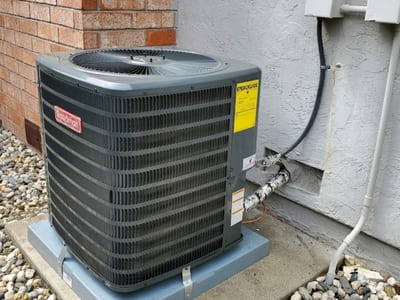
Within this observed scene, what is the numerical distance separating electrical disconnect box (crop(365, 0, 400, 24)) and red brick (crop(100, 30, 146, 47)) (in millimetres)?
1324

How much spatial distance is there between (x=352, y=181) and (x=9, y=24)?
8.63ft

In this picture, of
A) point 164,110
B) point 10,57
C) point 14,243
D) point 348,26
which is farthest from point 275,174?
point 10,57

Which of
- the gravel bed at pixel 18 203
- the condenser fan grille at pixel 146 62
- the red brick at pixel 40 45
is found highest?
the condenser fan grille at pixel 146 62

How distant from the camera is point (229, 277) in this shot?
1.80 m

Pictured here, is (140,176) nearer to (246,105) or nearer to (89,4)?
(246,105)

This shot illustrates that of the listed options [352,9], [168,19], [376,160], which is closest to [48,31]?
[168,19]

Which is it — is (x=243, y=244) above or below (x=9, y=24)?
below

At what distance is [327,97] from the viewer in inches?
75.4

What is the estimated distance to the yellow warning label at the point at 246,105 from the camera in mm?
1598

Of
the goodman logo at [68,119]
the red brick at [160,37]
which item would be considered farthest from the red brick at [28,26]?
the goodman logo at [68,119]

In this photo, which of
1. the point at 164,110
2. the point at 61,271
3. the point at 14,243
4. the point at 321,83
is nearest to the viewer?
the point at 164,110

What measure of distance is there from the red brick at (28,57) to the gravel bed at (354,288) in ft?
7.23

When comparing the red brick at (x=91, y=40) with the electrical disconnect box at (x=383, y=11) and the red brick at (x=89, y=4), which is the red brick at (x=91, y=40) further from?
the electrical disconnect box at (x=383, y=11)

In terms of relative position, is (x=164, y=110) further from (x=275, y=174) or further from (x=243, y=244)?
(x=275, y=174)
